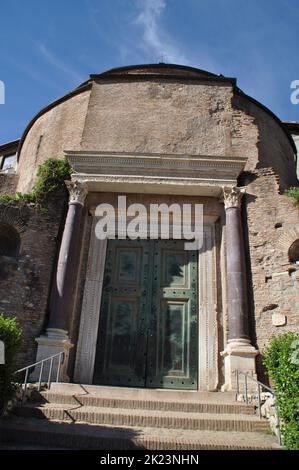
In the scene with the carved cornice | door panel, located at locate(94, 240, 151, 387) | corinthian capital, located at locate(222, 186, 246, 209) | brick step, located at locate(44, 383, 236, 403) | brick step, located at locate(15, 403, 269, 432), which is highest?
the carved cornice

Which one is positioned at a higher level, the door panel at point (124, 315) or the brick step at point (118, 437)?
the door panel at point (124, 315)

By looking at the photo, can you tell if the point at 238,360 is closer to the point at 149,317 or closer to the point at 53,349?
the point at 149,317

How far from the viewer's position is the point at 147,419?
566 cm

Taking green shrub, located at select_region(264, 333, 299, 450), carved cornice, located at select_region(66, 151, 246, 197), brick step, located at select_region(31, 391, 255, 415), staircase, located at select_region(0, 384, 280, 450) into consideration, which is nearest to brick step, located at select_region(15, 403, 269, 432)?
staircase, located at select_region(0, 384, 280, 450)

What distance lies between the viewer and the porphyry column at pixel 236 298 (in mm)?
7578

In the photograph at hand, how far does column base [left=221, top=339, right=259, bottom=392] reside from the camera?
7461mm

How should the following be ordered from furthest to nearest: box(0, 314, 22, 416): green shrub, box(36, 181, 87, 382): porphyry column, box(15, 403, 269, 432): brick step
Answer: box(36, 181, 87, 382): porphyry column, box(15, 403, 269, 432): brick step, box(0, 314, 22, 416): green shrub

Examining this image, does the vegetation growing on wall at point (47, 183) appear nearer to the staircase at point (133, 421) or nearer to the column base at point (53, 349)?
the column base at point (53, 349)

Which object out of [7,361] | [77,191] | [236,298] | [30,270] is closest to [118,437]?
[7,361]

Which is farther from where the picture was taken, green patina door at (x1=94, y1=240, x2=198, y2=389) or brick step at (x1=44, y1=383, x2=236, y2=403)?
green patina door at (x1=94, y1=240, x2=198, y2=389)

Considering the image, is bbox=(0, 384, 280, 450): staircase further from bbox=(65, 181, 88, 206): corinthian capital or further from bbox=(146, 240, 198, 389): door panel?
bbox=(65, 181, 88, 206): corinthian capital

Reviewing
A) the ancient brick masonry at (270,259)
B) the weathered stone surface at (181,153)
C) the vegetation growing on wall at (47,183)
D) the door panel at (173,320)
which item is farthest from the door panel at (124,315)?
the ancient brick masonry at (270,259)

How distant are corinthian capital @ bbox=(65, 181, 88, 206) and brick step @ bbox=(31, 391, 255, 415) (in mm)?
4429

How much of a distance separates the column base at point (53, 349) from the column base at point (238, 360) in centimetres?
311
